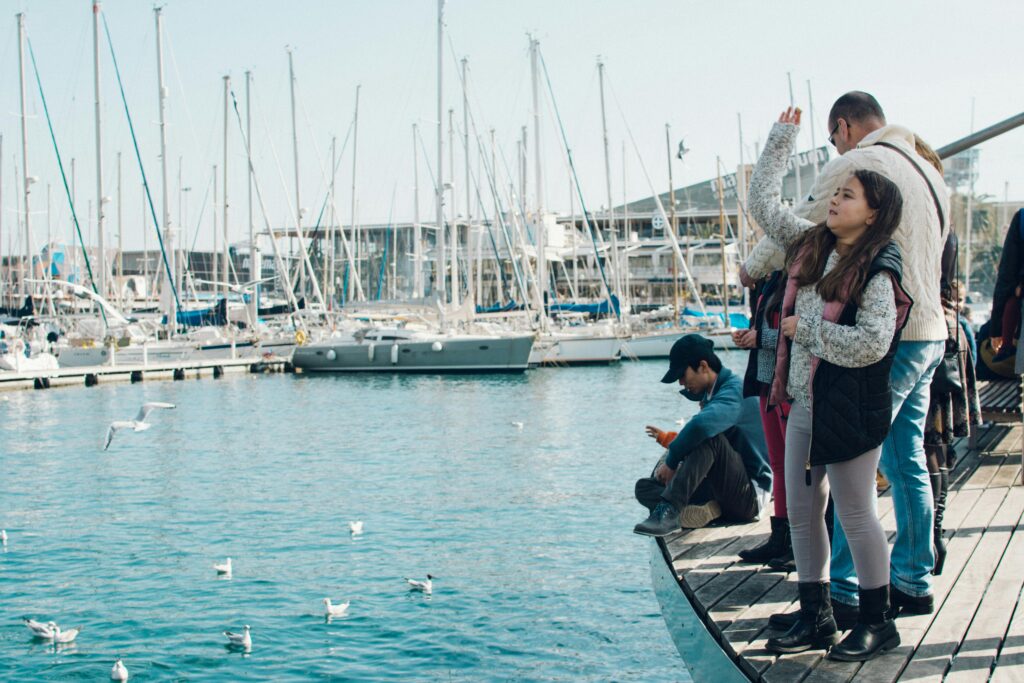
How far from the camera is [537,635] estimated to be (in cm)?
933

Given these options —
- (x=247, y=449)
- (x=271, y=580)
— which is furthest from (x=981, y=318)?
(x=271, y=580)

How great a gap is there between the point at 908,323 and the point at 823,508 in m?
0.81

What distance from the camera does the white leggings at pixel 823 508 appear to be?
4047 mm

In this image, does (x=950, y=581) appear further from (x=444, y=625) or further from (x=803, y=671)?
(x=444, y=625)

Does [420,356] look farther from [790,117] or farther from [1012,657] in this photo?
[1012,657]

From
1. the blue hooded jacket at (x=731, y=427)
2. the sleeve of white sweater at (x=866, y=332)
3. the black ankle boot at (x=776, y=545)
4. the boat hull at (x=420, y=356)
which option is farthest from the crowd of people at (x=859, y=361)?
the boat hull at (x=420, y=356)

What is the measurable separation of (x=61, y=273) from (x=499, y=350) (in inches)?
1495

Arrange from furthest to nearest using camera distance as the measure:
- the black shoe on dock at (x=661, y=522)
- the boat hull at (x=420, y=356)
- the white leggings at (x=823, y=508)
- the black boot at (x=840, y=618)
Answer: the boat hull at (x=420, y=356) → the black shoe on dock at (x=661, y=522) → the black boot at (x=840, y=618) → the white leggings at (x=823, y=508)

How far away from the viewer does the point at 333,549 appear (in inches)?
508

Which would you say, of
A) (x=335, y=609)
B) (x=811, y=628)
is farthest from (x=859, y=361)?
(x=335, y=609)

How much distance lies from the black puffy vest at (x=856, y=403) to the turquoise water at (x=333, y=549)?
4740 millimetres

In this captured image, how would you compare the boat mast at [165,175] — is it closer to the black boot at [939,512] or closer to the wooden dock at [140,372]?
the wooden dock at [140,372]

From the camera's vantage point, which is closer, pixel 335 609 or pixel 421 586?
pixel 335 609

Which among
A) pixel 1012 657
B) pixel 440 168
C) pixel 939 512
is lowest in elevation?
pixel 1012 657
